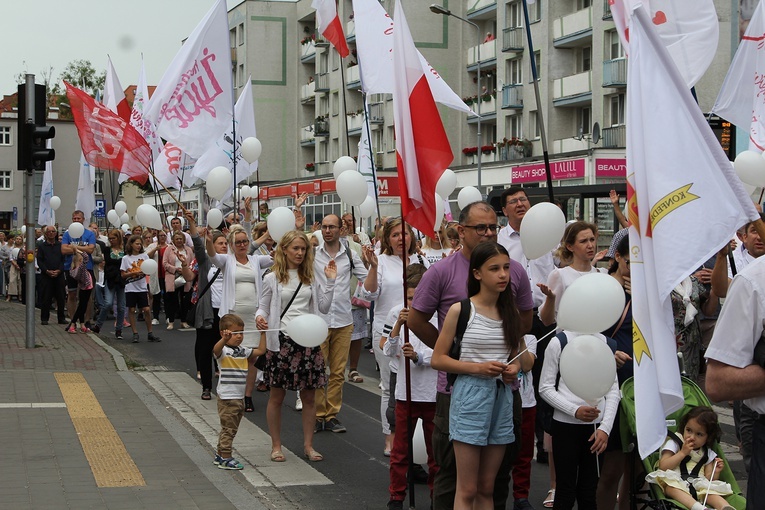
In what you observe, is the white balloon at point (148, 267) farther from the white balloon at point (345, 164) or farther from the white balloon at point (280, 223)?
the white balloon at point (280, 223)

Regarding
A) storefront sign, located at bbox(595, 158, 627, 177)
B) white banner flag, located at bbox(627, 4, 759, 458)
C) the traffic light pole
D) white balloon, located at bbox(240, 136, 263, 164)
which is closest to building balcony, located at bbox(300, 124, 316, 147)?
storefront sign, located at bbox(595, 158, 627, 177)

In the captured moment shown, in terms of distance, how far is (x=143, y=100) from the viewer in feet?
72.2

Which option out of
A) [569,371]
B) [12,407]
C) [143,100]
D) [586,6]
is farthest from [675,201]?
[586,6]

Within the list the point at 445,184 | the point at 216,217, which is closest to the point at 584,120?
the point at 216,217

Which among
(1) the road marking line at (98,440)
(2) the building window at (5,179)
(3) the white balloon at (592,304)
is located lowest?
(1) the road marking line at (98,440)

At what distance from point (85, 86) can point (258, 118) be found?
21.8m

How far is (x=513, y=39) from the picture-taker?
44.6 meters

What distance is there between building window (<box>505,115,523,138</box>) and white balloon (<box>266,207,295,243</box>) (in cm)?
3487

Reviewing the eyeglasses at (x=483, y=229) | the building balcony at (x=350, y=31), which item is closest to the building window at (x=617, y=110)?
the building balcony at (x=350, y=31)

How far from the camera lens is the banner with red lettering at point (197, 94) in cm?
1383

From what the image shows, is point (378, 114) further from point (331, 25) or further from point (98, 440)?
point (98, 440)

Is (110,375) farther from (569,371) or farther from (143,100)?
(143,100)

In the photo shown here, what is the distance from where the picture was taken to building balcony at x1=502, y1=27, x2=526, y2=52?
44.1m

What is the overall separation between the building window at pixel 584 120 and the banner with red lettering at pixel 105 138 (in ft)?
93.1
